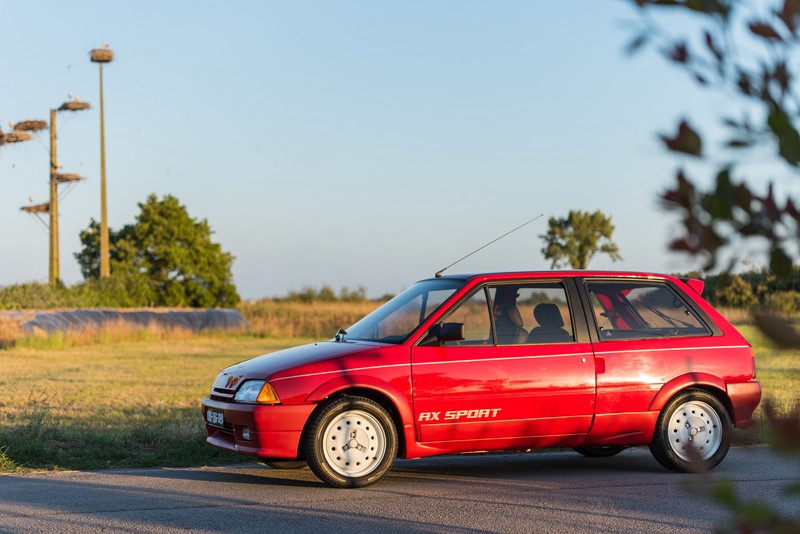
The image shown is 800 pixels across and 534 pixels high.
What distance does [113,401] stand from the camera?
49.8ft

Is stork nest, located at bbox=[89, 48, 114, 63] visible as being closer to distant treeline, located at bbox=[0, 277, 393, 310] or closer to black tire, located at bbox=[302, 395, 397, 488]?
distant treeline, located at bbox=[0, 277, 393, 310]

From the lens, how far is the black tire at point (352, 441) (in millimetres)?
8289

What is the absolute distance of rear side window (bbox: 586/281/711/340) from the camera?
927 centimetres

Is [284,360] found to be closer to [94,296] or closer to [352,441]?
[352,441]

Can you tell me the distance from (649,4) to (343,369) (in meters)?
6.39

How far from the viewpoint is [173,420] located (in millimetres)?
12156

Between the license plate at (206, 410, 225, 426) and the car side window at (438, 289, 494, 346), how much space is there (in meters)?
1.90

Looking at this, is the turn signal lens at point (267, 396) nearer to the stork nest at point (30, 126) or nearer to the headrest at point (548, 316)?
the headrest at point (548, 316)

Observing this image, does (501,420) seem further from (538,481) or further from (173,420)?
(173,420)

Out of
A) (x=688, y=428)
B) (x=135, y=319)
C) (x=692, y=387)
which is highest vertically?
(x=135, y=319)

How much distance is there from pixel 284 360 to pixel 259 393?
1.37ft

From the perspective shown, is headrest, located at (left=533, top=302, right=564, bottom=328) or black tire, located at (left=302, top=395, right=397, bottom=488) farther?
headrest, located at (left=533, top=302, right=564, bottom=328)

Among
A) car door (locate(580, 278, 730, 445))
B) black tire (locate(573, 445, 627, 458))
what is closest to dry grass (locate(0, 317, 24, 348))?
black tire (locate(573, 445, 627, 458))

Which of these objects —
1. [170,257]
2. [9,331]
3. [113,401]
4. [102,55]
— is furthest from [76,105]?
[113,401]
